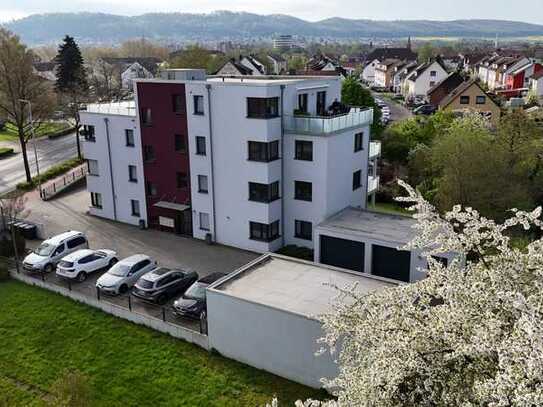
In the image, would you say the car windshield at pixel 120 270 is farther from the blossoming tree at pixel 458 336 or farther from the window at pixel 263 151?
the blossoming tree at pixel 458 336

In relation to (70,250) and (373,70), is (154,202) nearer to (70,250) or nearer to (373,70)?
(70,250)

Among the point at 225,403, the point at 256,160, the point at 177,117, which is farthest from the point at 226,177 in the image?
the point at 225,403

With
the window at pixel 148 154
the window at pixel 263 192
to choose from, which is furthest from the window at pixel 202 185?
the window at pixel 148 154

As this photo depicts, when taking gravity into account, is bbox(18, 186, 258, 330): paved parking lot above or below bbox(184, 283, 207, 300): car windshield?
below

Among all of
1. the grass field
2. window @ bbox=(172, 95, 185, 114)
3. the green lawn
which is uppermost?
window @ bbox=(172, 95, 185, 114)

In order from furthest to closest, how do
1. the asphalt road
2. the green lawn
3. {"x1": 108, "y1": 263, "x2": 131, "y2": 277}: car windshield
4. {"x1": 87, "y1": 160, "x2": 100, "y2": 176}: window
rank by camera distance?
the green lawn < the asphalt road < {"x1": 87, "y1": 160, "x2": 100, "y2": 176}: window < {"x1": 108, "y1": 263, "x2": 131, "y2": 277}: car windshield

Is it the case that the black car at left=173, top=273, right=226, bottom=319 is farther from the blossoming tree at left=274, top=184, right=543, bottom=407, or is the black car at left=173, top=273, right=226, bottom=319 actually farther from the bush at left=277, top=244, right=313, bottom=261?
the blossoming tree at left=274, top=184, right=543, bottom=407

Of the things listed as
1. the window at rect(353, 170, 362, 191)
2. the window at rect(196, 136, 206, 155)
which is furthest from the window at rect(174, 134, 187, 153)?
the window at rect(353, 170, 362, 191)
